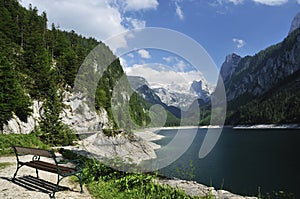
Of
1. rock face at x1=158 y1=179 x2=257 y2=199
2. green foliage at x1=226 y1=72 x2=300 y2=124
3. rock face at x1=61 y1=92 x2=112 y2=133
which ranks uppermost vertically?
green foliage at x1=226 y1=72 x2=300 y2=124

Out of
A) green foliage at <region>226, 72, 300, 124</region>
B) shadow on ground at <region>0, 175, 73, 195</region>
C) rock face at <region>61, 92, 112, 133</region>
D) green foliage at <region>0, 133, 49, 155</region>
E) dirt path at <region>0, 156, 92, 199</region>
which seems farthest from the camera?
green foliage at <region>226, 72, 300, 124</region>

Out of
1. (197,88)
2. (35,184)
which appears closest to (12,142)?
(35,184)

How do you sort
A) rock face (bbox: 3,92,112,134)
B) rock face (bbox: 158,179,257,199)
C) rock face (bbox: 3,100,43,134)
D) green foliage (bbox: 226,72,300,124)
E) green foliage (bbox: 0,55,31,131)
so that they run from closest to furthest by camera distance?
rock face (bbox: 158,179,257,199), green foliage (bbox: 0,55,31,131), rock face (bbox: 3,100,43,134), rock face (bbox: 3,92,112,134), green foliage (bbox: 226,72,300,124)

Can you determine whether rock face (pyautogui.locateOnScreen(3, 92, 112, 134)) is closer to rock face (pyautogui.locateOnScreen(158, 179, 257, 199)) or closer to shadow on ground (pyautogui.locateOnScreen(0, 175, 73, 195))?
shadow on ground (pyautogui.locateOnScreen(0, 175, 73, 195))

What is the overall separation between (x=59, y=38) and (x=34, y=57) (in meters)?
25.5

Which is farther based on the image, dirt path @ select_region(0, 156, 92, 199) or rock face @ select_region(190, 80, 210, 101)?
rock face @ select_region(190, 80, 210, 101)

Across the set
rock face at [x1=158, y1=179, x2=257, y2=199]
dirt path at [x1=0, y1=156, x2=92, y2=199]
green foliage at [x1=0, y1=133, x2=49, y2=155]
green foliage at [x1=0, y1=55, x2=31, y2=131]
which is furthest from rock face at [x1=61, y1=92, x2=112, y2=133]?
rock face at [x1=158, y1=179, x2=257, y2=199]

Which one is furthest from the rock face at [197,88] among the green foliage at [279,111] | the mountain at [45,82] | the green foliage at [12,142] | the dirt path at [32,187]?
the green foliage at [279,111]

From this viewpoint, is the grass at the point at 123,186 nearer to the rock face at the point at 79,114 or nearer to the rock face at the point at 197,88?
the rock face at the point at 197,88

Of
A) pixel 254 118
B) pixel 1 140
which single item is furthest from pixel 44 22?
pixel 254 118

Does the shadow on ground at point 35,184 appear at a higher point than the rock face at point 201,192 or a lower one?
lower

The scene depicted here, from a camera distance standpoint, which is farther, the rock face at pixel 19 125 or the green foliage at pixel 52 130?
the rock face at pixel 19 125

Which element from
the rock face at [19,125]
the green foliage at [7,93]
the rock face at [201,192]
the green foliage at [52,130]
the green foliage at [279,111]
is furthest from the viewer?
the green foliage at [279,111]

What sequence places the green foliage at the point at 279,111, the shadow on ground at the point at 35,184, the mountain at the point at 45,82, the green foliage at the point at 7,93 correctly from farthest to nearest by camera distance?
1. the green foliage at the point at 279,111
2. the mountain at the point at 45,82
3. the green foliage at the point at 7,93
4. the shadow on ground at the point at 35,184
